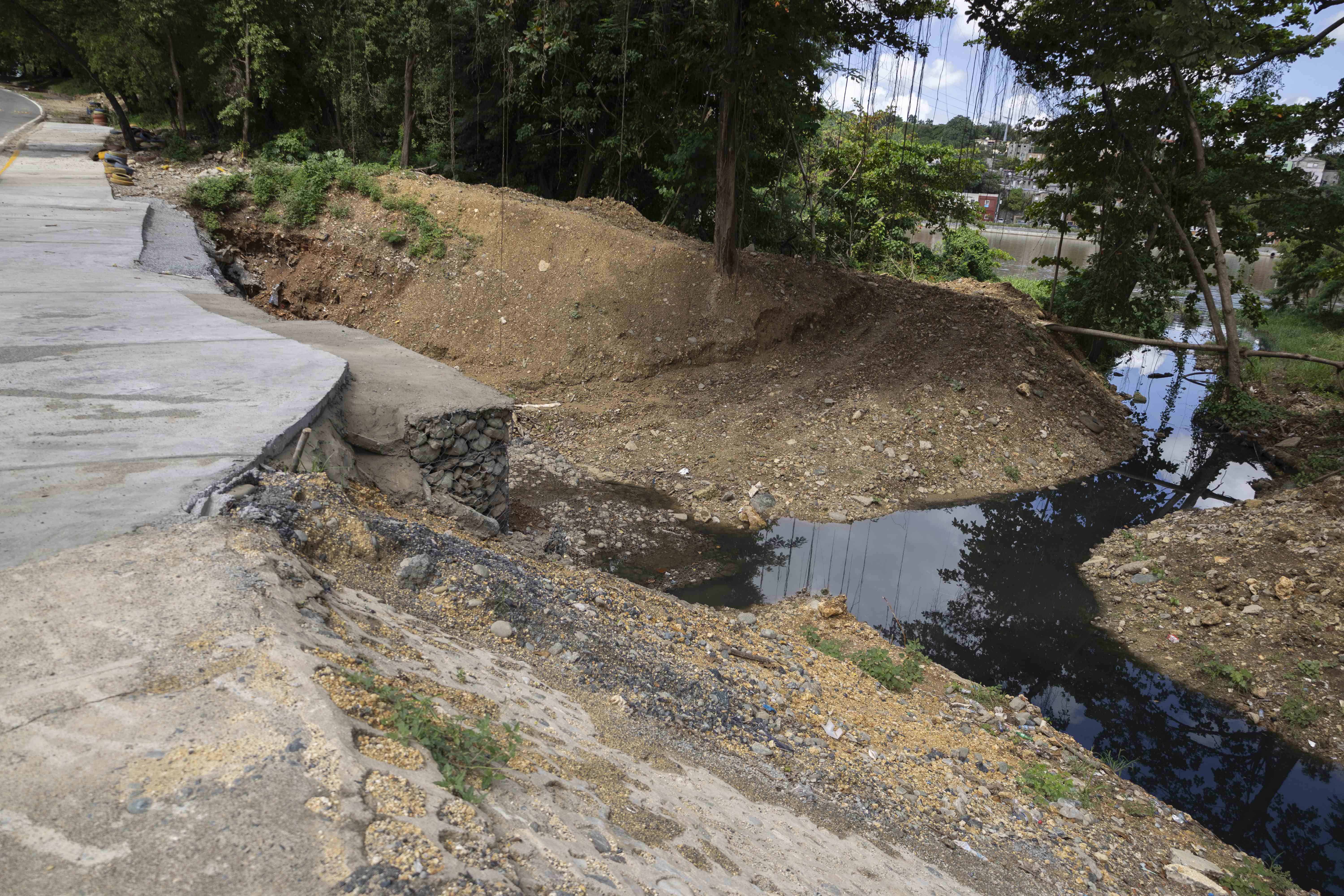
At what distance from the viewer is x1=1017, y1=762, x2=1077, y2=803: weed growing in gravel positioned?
481 centimetres

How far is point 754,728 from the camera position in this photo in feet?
14.7

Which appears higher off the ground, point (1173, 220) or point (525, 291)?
point (1173, 220)

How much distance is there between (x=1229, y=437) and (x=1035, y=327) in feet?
12.7

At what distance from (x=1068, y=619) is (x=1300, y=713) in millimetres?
1897

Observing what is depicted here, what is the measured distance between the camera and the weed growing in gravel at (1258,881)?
14.5ft

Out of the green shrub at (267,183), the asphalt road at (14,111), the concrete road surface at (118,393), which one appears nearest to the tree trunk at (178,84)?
the asphalt road at (14,111)

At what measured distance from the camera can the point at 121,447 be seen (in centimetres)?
411

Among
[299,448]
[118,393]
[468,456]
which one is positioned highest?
[118,393]

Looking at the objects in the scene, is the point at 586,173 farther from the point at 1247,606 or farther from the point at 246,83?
the point at 1247,606

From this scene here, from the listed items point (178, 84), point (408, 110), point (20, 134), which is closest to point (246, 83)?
point (178, 84)

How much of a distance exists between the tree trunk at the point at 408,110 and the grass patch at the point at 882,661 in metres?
15.1

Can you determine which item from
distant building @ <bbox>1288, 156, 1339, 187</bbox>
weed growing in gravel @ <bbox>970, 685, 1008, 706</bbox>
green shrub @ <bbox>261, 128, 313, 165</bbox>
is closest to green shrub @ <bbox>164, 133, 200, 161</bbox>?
green shrub @ <bbox>261, 128, 313, 165</bbox>

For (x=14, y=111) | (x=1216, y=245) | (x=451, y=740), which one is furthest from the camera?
(x=14, y=111)

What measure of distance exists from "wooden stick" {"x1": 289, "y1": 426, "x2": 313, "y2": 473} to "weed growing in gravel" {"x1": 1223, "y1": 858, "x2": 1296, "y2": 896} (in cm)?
600
